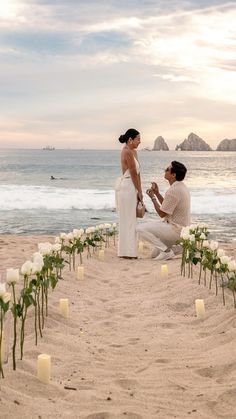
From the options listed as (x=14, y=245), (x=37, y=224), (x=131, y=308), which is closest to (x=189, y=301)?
(x=131, y=308)

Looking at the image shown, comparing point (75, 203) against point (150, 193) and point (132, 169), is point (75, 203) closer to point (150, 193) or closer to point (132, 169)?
point (132, 169)

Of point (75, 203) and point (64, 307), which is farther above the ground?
point (64, 307)

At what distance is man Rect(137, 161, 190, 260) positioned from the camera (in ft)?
30.3

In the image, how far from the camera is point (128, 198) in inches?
380

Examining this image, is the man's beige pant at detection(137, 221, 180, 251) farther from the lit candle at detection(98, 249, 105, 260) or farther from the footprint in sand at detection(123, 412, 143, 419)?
the footprint in sand at detection(123, 412, 143, 419)

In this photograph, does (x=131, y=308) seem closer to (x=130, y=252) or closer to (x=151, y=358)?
(x=151, y=358)

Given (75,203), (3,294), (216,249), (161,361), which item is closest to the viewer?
(3,294)

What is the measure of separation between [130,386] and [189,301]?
103 inches

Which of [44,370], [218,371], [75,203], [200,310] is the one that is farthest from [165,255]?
[75,203]

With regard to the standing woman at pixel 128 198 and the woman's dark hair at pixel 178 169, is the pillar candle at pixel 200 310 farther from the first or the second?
the standing woman at pixel 128 198

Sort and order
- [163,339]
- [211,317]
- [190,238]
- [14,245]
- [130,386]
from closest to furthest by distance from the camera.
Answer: [130,386] < [163,339] < [211,317] < [190,238] < [14,245]

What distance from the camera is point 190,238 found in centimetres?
704

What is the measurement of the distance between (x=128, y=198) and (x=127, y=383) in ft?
18.9

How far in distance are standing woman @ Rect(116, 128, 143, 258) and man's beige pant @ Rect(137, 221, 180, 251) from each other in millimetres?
222
